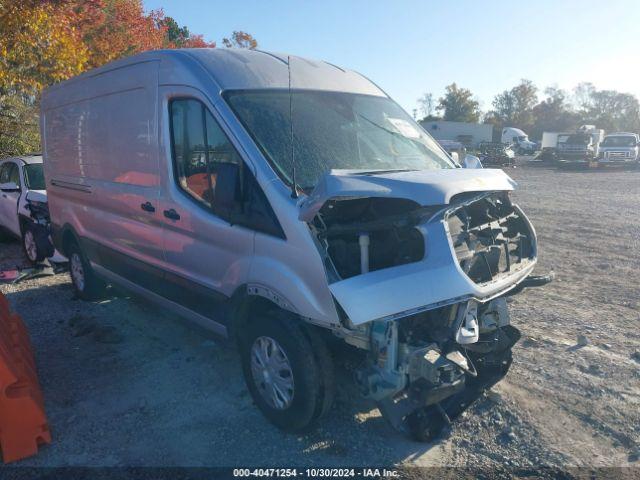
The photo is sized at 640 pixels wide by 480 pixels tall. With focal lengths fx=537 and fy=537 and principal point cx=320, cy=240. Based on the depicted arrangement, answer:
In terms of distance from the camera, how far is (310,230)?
10.5 ft

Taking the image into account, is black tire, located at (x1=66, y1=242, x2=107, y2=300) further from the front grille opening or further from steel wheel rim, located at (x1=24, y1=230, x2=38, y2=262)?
the front grille opening

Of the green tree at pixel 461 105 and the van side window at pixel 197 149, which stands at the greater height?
the green tree at pixel 461 105

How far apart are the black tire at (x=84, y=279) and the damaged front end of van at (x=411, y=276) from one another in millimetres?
4059

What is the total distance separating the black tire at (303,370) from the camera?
332cm

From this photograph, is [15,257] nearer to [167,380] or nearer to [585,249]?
[167,380]

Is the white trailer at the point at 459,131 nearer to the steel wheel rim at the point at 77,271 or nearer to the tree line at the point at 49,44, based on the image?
the tree line at the point at 49,44

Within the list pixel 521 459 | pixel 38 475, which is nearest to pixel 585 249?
pixel 521 459

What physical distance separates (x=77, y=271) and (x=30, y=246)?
2341 mm

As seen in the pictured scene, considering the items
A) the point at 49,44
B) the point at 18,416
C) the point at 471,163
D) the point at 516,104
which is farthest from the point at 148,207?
the point at 516,104

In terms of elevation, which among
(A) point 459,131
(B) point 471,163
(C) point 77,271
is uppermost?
(A) point 459,131

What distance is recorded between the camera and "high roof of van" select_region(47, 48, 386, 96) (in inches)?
158

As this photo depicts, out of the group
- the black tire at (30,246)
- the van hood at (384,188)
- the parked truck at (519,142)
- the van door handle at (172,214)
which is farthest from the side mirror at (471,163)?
the parked truck at (519,142)

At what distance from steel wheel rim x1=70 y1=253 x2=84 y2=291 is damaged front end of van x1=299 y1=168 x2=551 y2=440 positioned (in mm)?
4295

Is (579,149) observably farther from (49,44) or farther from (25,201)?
(25,201)
